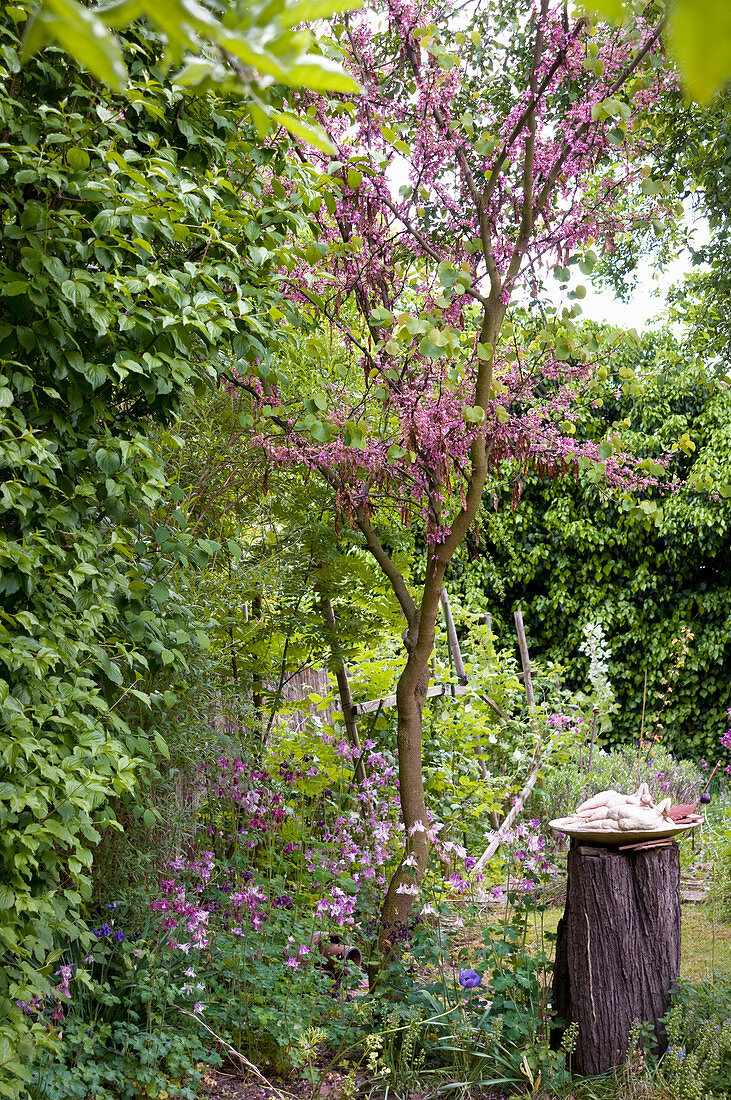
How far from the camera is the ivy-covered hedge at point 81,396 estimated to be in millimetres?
1882

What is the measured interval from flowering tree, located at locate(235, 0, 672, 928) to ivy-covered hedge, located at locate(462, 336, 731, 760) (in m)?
3.09

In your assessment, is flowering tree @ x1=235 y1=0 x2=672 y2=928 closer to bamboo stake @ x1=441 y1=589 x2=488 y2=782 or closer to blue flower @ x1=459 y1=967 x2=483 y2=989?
blue flower @ x1=459 y1=967 x2=483 y2=989

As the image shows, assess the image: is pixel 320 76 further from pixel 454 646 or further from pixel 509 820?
pixel 454 646

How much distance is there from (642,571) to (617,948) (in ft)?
14.7

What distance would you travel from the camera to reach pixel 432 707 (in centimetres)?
488

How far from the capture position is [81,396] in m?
2.11

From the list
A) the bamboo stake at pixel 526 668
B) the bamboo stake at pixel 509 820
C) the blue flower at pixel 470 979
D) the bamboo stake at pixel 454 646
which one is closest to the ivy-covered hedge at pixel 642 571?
the bamboo stake at pixel 526 668

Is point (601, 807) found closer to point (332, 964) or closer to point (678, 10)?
point (332, 964)

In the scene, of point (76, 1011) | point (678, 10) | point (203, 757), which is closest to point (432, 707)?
point (203, 757)

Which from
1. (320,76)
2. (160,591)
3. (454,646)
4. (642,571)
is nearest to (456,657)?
(454,646)

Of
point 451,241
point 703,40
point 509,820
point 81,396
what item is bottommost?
point 509,820

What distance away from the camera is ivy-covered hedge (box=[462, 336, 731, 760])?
259 inches

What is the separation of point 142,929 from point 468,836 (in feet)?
6.75

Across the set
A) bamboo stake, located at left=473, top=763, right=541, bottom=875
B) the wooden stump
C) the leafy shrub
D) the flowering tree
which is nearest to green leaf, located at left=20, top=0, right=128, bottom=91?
the flowering tree
